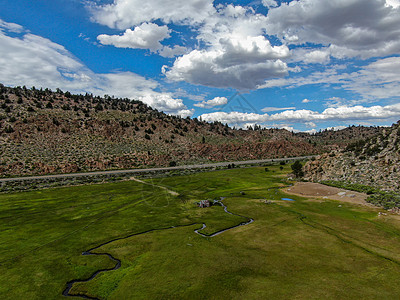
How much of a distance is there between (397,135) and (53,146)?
160048mm

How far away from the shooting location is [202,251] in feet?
96.9

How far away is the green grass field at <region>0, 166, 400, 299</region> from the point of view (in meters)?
21.4

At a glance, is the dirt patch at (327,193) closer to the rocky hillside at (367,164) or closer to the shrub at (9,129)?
the rocky hillside at (367,164)

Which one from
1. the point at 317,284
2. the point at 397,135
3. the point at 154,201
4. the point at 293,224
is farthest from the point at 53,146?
the point at 397,135

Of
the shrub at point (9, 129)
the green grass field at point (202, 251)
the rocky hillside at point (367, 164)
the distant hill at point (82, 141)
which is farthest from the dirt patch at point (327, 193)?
the shrub at point (9, 129)

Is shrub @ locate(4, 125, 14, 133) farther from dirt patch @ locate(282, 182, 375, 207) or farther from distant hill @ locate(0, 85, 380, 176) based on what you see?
dirt patch @ locate(282, 182, 375, 207)

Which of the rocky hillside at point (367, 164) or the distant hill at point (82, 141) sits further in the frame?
the distant hill at point (82, 141)

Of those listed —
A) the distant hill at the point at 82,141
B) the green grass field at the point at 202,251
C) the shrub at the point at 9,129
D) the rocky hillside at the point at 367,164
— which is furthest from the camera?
the shrub at the point at 9,129

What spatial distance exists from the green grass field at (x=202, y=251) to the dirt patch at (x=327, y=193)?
19.1ft

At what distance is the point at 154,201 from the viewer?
6009cm

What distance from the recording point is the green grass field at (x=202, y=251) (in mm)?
21375

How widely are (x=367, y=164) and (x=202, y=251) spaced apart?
70.6 meters

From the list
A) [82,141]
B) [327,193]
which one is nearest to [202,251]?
[327,193]

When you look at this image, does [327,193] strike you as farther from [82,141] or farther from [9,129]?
[9,129]
